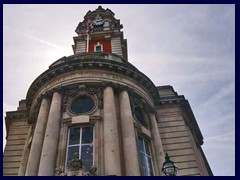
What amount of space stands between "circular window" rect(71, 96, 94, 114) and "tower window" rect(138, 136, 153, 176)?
412cm

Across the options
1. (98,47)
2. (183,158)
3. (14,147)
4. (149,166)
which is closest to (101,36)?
(98,47)

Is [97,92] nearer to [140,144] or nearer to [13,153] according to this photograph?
[140,144]

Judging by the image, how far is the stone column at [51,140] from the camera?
16234mm

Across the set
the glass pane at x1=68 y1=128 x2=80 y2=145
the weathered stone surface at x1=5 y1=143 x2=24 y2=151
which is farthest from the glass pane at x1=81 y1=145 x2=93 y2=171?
the weathered stone surface at x1=5 y1=143 x2=24 y2=151

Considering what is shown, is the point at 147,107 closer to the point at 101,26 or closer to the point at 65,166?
the point at 65,166

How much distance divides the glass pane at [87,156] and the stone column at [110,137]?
1.17 m

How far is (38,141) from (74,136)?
7.44ft

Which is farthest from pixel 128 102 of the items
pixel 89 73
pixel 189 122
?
pixel 189 122

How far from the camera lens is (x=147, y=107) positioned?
22344mm

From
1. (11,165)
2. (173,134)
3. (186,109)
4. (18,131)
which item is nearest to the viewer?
(11,165)

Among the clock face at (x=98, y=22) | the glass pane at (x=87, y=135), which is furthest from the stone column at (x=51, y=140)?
the clock face at (x=98, y=22)

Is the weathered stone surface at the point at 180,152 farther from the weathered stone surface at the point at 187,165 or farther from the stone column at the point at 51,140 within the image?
the stone column at the point at 51,140

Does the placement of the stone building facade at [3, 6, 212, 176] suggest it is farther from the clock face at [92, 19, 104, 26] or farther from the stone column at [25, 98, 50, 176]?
the clock face at [92, 19, 104, 26]

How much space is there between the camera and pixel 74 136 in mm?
18656
